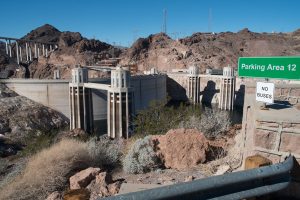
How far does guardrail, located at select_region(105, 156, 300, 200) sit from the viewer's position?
256 cm

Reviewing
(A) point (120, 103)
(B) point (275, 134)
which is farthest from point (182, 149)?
(A) point (120, 103)

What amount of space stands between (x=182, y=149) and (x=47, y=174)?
117 inches

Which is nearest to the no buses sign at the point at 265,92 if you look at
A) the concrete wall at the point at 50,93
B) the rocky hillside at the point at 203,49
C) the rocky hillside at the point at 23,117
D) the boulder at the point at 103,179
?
the boulder at the point at 103,179

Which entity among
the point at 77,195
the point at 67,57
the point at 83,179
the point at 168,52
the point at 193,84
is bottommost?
the point at 193,84

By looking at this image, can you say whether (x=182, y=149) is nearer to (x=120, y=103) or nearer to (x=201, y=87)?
(x=120, y=103)

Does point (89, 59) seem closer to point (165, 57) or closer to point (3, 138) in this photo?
point (165, 57)

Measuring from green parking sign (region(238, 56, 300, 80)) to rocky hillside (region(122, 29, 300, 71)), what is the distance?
6473 centimetres

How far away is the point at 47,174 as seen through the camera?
21.7 ft

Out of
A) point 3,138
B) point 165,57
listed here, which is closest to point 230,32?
point 165,57

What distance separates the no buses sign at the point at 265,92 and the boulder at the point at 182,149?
85.4 inches

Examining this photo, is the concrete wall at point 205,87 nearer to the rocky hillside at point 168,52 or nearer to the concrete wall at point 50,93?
the rocky hillside at point 168,52

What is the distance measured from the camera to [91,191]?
5660mm

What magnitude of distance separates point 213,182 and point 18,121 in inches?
1535

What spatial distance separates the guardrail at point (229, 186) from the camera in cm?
256
